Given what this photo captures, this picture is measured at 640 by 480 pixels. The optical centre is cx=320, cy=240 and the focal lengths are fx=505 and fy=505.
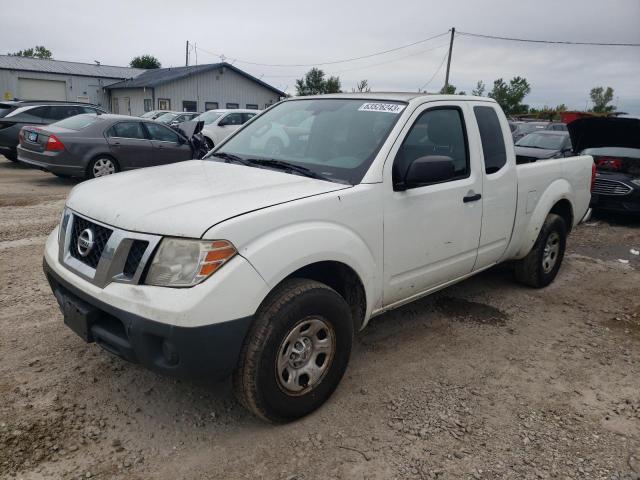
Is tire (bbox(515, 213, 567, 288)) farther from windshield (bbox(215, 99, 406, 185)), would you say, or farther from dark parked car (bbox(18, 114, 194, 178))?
dark parked car (bbox(18, 114, 194, 178))

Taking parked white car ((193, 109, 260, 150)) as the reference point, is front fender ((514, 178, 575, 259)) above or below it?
below

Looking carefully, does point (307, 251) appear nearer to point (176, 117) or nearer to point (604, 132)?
point (604, 132)

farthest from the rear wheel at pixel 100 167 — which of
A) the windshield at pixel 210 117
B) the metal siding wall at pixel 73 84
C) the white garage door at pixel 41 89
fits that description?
the white garage door at pixel 41 89

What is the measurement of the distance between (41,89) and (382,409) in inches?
1634

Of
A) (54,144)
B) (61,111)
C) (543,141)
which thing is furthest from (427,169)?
(61,111)

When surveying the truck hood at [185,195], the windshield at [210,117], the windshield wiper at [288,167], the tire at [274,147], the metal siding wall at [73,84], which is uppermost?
the metal siding wall at [73,84]

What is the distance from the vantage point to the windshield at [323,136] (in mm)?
3221

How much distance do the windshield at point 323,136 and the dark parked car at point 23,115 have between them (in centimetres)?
1072

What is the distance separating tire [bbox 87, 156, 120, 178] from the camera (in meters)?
10.0

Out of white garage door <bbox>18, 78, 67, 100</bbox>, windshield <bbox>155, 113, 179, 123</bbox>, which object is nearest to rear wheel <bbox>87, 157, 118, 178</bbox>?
windshield <bbox>155, 113, 179, 123</bbox>

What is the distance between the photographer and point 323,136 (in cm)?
354

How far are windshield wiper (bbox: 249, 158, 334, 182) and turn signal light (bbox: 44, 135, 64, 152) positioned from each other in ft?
25.2

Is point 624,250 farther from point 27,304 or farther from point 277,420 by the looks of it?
point 27,304

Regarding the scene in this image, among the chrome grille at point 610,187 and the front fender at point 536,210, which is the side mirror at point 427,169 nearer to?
the front fender at point 536,210
